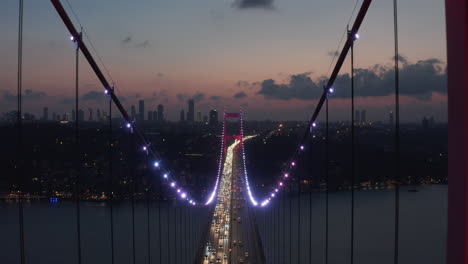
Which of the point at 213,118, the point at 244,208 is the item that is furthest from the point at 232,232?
the point at 213,118

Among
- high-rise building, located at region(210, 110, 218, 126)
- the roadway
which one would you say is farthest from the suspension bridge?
high-rise building, located at region(210, 110, 218, 126)

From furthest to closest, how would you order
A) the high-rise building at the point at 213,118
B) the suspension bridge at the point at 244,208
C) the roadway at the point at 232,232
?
the high-rise building at the point at 213,118 < the roadway at the point at 232,232 < the suspension bridge at the point at 244,208

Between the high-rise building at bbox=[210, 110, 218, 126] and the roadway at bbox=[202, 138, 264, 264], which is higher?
the high-rise building at bbox=[210, 110, 218, 126]

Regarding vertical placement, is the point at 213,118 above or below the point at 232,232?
above

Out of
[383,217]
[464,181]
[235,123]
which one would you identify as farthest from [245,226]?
[235,123]

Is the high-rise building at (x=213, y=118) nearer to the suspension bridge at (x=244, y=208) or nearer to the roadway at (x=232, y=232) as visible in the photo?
the suspension bridge at (x=244, y=208)

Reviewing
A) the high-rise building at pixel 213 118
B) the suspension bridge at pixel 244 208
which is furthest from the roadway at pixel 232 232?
the high-rise building at pixel 213 118

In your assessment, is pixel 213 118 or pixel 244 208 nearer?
pixel 244 208

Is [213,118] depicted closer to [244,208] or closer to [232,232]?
[244,208]

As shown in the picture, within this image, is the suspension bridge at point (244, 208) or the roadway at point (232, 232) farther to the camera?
the roadway at point (232, 232)

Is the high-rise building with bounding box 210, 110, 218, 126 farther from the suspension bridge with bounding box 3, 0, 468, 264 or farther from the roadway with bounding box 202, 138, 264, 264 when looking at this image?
the roadway with bounding box 202, 138, 264, 264

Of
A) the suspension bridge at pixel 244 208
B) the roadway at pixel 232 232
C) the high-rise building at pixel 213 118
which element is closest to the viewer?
the suspension bridge at pixel 244 208
